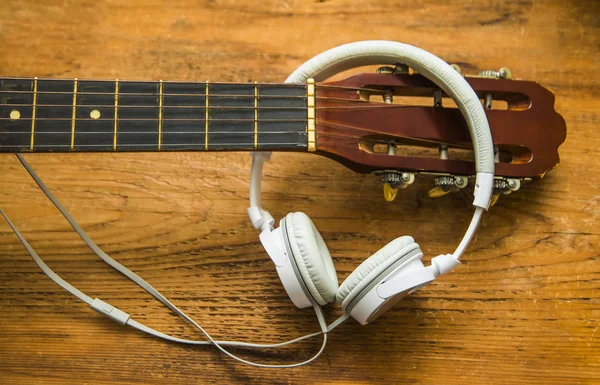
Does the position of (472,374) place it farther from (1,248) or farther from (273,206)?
(1,248)

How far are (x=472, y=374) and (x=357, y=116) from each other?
0.42 metres

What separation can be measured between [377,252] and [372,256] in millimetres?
16

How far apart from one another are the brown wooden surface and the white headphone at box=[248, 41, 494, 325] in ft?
0.32

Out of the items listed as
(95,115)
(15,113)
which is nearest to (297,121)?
(95,115)

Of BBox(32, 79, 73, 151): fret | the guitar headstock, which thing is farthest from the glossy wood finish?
BBox(32, 79, 73, 151): fret

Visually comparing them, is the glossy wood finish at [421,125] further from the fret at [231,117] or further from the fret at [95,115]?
the fret at [95,115]

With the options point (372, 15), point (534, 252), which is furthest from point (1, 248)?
point (534, 252)

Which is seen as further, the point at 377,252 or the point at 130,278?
the point at 130,278

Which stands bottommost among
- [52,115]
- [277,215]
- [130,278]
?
[130,278]

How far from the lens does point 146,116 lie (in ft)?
2.31

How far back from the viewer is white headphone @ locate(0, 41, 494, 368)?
2.22 feet

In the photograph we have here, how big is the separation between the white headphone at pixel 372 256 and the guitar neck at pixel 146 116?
5cm

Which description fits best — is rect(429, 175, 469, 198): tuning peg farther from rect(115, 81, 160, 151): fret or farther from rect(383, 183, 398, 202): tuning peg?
rect(115, 81, 160, 151): fret

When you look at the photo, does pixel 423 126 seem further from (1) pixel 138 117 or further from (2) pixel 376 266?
(1) pixel 138 117
